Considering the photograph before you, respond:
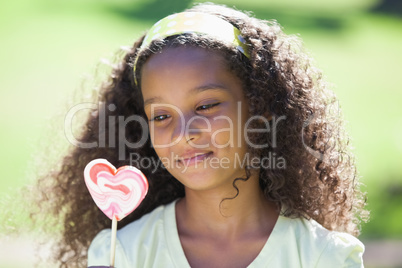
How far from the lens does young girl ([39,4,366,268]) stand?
2.50m

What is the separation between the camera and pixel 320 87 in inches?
112

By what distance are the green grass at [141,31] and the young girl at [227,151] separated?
1.86 m

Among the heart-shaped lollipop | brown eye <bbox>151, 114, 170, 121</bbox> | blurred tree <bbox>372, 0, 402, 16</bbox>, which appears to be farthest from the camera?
blurred tree <bbox>372, 0, 402, 16</bbox>

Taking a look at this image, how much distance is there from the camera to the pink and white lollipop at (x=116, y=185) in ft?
7.97

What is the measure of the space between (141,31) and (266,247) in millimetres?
3262

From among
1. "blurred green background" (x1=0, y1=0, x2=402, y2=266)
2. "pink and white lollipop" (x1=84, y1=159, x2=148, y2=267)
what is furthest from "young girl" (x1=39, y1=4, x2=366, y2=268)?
"blurred green background" (x1=0, y1=0, x2=402, y2=266)

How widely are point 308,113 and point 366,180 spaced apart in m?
2.34

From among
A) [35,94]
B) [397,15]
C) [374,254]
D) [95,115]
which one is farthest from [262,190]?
[397,15]

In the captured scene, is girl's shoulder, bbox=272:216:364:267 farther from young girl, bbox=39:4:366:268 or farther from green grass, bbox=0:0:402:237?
green grass, bbox=0:0:402:237

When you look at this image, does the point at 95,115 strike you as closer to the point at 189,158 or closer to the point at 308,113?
the point at 189,158

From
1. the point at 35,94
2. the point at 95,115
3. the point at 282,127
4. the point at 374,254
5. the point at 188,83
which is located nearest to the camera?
the point at 188,83

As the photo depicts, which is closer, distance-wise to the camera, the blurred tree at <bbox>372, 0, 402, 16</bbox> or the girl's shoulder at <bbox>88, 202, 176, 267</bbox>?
the girl's shoulder at <bbox>88, 202, 176, 267</bbox>

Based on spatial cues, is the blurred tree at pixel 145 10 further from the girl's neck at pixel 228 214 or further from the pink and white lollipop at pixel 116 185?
the pink and white lollipop at pixel 116 185

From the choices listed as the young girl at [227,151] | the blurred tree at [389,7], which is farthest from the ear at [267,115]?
the blurred tree at [389,7]
